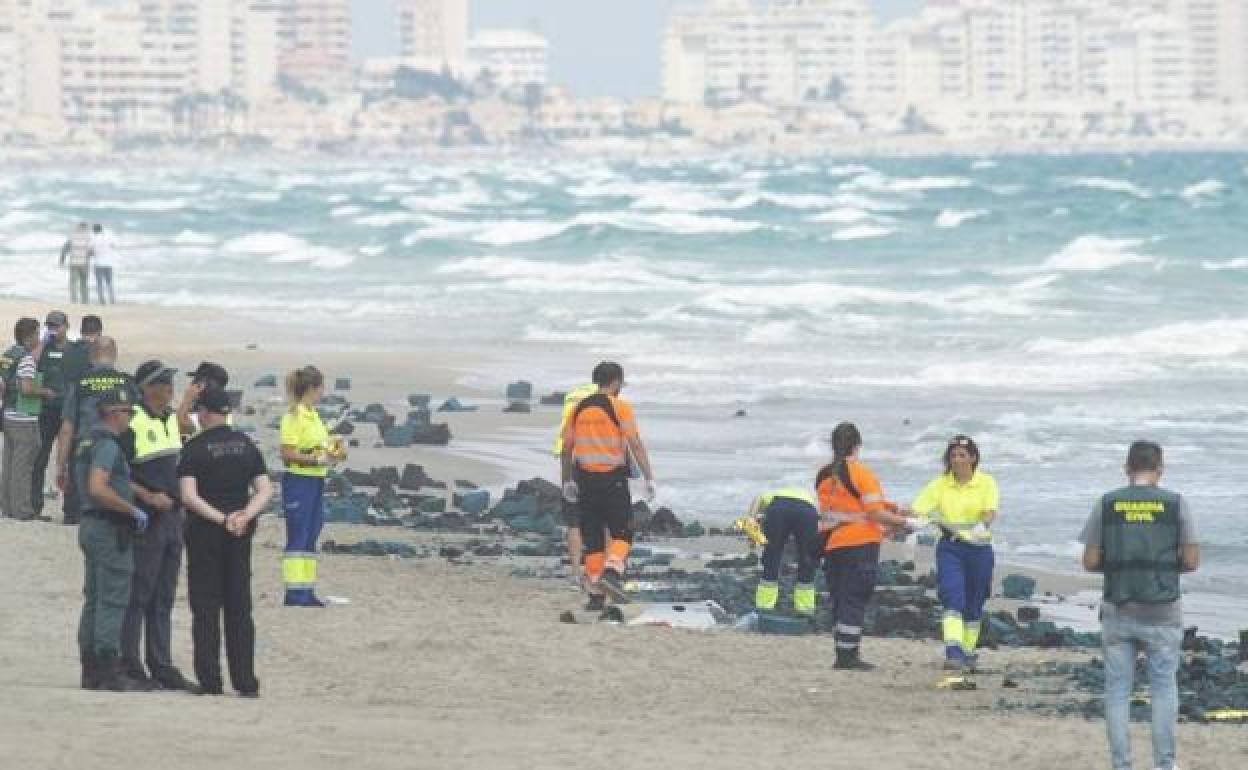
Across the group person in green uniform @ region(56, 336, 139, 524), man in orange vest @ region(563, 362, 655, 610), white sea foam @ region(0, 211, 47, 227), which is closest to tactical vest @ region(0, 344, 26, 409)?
person in green uniform @ region(56, 336, 139, 524)

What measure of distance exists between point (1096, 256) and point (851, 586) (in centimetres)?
5007

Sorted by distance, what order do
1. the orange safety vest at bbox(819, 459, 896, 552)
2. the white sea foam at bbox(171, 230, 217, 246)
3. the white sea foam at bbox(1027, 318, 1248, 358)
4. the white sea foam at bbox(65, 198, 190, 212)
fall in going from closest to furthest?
the orange safety vest at bbox(819, 459, 896, 552) → the white sea foam at bbox(1027, 318, 1248, 358) → the white sea foam at bbox(171, 230, 217, 246) → the white sea foam at bbox(65, 198, 190, 212)

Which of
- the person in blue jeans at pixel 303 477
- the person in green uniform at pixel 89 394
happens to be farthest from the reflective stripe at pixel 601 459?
the person in green uniform at pixel 89 394

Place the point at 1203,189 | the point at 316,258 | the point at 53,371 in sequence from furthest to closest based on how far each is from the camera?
the point at 1203,189 → the point at 316,258 → the point at 53,371

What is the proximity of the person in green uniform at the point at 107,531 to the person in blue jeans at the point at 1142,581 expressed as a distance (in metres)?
3.53

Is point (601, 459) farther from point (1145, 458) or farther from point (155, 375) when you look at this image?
point (1145, 458)

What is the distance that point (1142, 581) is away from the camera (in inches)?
397

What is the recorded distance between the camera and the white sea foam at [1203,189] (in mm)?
101812

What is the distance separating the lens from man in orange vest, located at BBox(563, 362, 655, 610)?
1445cm

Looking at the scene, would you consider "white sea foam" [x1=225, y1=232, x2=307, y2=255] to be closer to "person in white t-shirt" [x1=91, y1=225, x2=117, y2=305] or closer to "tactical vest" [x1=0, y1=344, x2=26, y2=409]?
"person in white t-shirt" [x1=91, y1=225, x2=117, y2=305]

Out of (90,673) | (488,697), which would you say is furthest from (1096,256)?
(90,673)

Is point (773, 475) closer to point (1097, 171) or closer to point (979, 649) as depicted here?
point (979, 649)

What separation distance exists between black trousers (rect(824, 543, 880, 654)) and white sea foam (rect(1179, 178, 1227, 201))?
3428 inches

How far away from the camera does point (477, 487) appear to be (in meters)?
20.7
